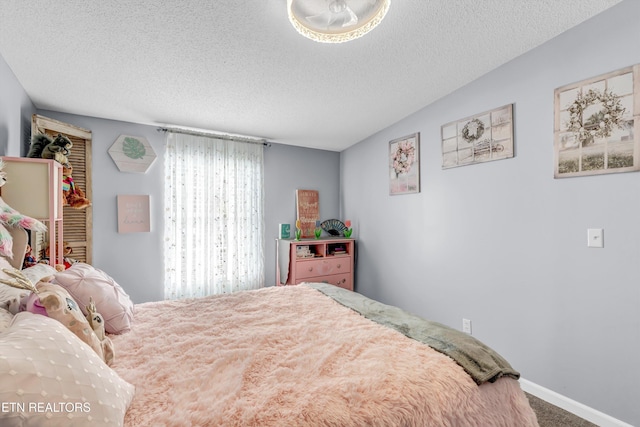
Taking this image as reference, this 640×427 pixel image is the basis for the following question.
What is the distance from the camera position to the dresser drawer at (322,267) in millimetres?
3472

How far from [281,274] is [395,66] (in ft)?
8.74

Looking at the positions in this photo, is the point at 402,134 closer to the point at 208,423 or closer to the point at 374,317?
the point at 374,317

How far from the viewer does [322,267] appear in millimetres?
3605

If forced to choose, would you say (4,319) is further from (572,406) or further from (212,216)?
(572,406)

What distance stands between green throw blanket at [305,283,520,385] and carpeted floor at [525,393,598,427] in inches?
41.6

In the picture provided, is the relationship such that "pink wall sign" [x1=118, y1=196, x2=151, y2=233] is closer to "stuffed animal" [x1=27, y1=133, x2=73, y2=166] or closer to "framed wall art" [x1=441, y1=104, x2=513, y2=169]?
"stuffed animal" [x1=27, y1=133, x2=73, y2=166]

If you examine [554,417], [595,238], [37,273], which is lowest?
[554,417]

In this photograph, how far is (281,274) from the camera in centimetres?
365

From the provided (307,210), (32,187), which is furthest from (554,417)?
(32,187)

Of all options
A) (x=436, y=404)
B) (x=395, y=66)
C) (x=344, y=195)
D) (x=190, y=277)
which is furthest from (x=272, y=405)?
(x=344, y=195)

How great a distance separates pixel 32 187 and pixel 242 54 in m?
1.56

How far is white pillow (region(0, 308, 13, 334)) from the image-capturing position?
0.84 metres

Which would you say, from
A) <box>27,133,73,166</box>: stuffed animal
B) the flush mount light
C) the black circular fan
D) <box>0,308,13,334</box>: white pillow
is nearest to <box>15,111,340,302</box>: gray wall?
<box>27,133,73,166</box>: stuffed animal

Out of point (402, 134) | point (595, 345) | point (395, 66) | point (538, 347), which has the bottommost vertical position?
point (538, 347)
